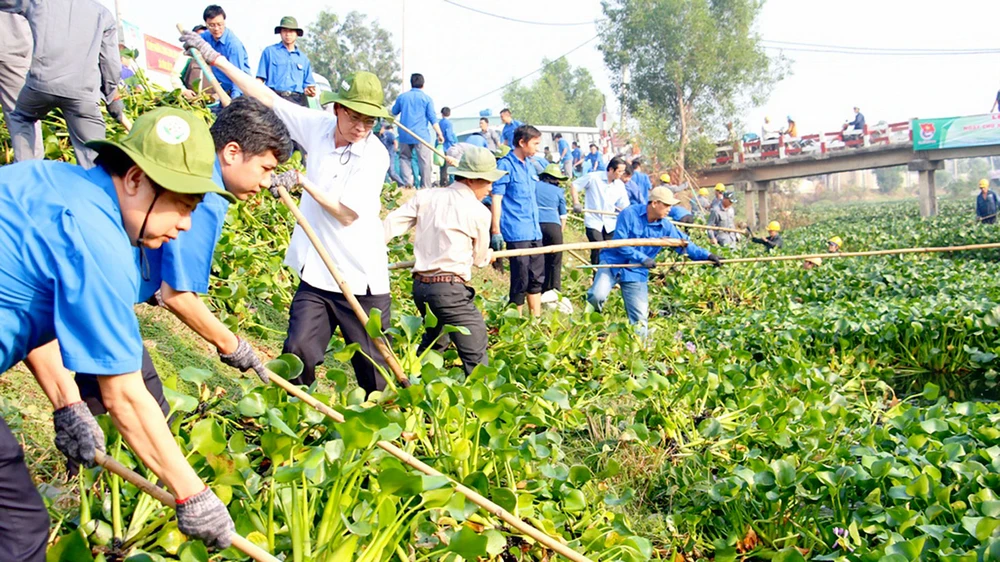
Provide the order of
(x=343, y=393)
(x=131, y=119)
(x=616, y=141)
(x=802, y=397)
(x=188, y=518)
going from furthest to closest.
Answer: (x=616, y=141) < (x=131, y=119) < (x=802, y=397) < (x=343, y=393) < (x=188, y=518)

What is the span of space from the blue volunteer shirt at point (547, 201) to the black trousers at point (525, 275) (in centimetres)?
85

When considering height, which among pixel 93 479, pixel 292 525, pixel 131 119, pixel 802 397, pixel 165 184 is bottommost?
pixel 802 397

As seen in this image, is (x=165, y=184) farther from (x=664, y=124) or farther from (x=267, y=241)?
(x=664, y=124)

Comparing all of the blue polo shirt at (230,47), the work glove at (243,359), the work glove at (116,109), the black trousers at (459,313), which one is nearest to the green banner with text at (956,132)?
the blue polo shirt at (230,47)

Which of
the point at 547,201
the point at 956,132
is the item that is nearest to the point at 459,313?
the point at 547,201

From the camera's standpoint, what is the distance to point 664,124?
35281mm

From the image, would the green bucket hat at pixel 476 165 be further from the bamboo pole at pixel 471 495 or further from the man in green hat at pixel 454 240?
the bamboo pole at pixel 471 495

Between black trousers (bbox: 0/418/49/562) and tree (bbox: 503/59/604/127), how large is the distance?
212 feet

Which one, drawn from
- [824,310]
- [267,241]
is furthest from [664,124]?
[267,241]

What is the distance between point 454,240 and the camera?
189 inches

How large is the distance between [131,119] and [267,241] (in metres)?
1.41

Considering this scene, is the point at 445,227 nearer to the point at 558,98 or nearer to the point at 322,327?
the point at 322,327

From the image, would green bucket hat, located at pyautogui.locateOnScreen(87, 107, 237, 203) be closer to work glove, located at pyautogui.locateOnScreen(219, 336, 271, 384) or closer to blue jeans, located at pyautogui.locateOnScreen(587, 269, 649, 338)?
work glove, located at pyautogui.locateOnScreen(219, 336, 271, 384)

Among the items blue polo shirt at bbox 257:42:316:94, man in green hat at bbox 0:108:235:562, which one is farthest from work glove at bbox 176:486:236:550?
blue polo shirt at bbox 257:42:316:94
